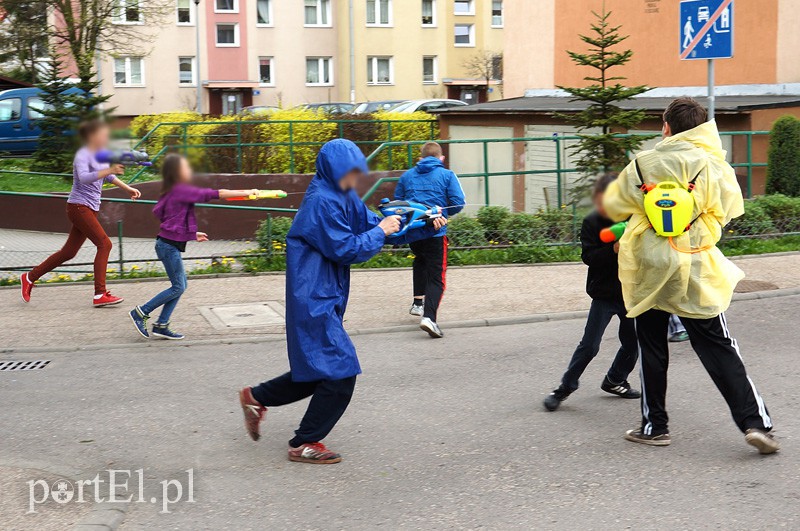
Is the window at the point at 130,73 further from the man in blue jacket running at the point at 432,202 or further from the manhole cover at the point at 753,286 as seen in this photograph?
the man in blue jacket running at the point at 432,202

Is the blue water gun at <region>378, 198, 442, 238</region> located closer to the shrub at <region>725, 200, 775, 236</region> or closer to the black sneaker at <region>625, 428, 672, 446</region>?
the black sneaker at <region>625, 428, 672, 446</region>

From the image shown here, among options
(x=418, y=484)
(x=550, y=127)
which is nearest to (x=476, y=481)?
(x=418, y=484)

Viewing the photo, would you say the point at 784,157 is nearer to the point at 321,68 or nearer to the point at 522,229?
the point at 522,229

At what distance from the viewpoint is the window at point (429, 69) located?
55.9m

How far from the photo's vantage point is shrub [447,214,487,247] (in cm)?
1403

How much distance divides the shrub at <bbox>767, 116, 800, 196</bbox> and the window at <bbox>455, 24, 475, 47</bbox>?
137 ft

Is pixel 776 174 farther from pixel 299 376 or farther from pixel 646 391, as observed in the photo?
pixel 299 376

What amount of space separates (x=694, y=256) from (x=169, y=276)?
195 inches

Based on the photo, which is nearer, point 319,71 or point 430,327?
point 430,327

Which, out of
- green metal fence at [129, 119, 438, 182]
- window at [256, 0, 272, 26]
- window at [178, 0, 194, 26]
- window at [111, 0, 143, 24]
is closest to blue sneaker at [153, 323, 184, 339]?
window at [111, 0, 143, 24]

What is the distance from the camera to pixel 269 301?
439 inches

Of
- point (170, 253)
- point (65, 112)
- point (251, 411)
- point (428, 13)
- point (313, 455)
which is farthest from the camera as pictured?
point (428, 13)

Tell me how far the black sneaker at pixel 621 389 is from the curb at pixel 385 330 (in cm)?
278

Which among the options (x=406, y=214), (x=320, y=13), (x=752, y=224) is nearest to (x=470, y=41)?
(x=320, y=13)
